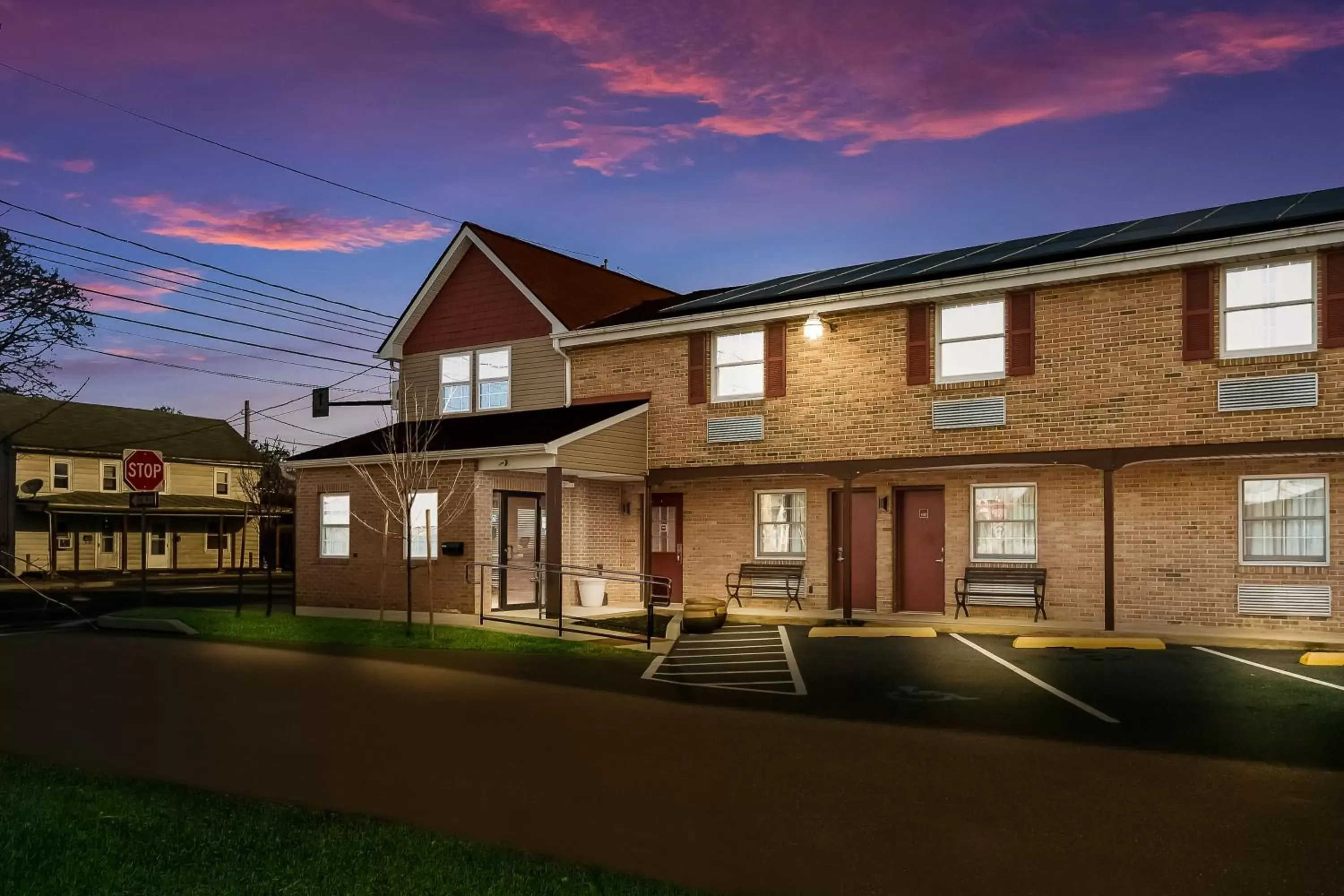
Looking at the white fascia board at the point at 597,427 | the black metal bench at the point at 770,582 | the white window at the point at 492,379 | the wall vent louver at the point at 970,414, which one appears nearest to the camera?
the wall vent louver at the point at 970,414

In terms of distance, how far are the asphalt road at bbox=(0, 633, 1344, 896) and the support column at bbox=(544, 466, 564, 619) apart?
5479mm

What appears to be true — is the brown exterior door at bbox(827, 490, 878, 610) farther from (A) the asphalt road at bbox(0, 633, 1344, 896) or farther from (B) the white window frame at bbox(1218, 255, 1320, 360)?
(B) the white window frame at bbox(1218, 255, 1320, 360)

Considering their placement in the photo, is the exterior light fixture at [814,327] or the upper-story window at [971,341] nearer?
the upper-story window at [971,341]

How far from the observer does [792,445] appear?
2220cm

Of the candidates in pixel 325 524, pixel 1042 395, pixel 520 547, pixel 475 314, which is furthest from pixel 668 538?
pixel 1042 395

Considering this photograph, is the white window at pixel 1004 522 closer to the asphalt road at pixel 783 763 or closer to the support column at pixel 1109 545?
the support column at pixel 1109 545

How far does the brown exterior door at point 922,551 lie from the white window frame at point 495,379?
9680 mm

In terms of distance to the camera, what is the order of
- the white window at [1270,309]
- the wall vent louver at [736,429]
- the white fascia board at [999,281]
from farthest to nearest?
the wall vent louver at [736,429] < the white window at [1270,309] < the white fascia board at [999,281]

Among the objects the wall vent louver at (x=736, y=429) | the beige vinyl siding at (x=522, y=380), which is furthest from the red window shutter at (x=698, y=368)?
the beige vinyl siding at (x=522, y=380)

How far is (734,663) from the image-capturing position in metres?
15.7

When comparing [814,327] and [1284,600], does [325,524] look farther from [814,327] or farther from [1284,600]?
→ [1284,600]

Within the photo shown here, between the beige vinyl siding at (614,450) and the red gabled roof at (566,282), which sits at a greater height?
the red gabled roof at (566,282)

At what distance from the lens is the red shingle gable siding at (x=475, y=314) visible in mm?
26406

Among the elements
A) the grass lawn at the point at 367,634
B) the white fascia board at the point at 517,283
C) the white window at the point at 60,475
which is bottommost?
the grass lawn at the point at 367,634
